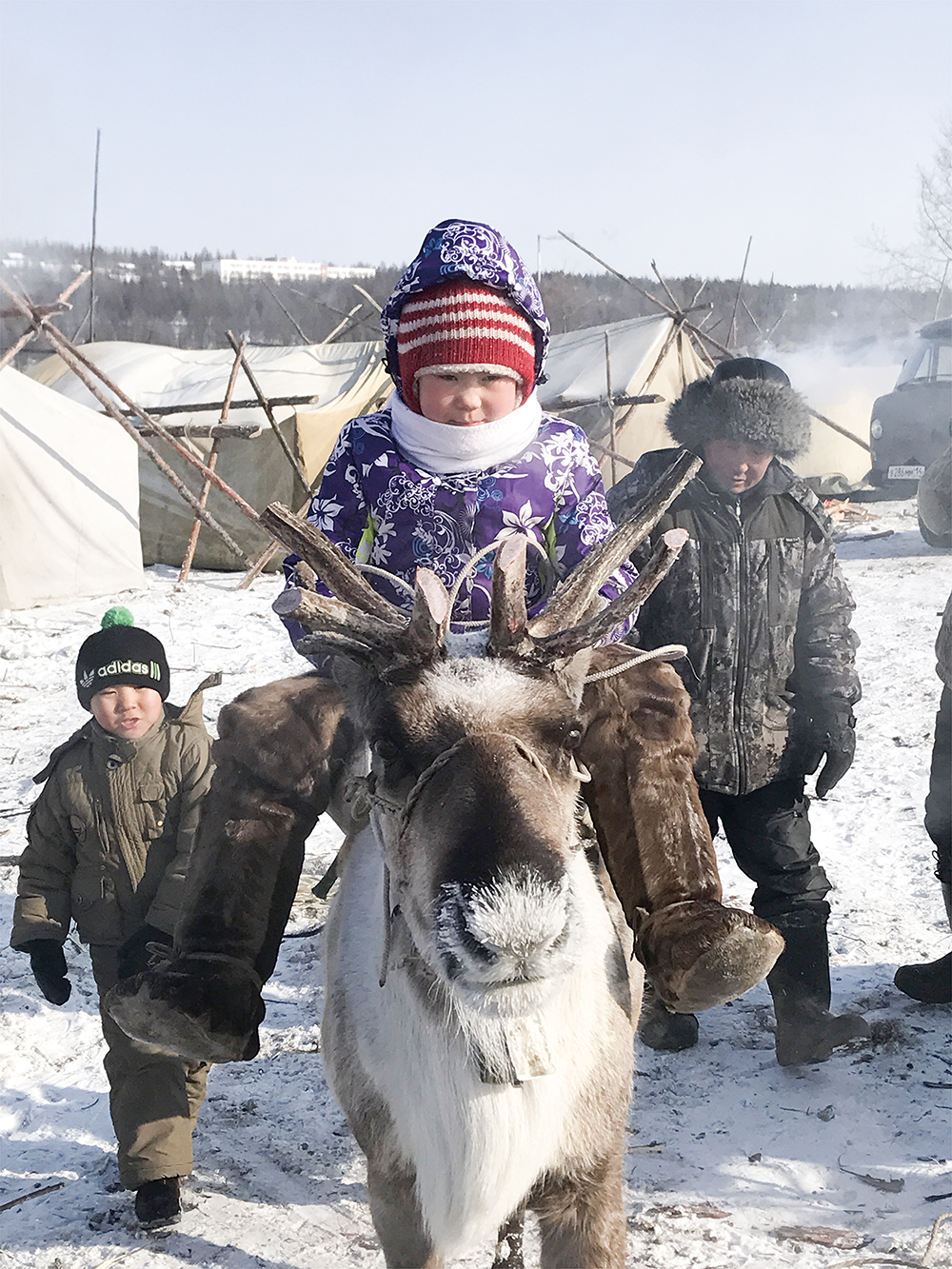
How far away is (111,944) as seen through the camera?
3408 mm

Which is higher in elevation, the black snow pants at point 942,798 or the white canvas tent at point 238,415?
the white canvas tent at point 238,415

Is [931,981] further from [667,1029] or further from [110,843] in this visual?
[110,843]

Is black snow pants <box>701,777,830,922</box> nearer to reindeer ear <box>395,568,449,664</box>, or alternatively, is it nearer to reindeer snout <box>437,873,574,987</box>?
reindeer ear <box>395,568,449,664</box>

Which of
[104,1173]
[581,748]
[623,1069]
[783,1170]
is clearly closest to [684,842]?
[581,748]

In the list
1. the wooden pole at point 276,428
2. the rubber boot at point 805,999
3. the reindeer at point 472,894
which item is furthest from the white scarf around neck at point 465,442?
the wooden pole at point 276,428

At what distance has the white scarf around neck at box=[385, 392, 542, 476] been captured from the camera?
266cm

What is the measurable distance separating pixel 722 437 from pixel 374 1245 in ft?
8.76

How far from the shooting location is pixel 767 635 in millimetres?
3770

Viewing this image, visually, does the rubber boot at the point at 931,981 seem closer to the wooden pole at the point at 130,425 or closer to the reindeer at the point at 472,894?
the reindeer at the point at 472,894

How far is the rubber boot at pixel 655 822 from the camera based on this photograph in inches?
88.3

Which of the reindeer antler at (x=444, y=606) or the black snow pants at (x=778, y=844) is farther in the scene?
the black snow pants at (x=778, y=844)

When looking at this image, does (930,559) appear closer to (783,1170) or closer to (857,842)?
(857,842)

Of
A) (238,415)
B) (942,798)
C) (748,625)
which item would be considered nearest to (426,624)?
(748,625)

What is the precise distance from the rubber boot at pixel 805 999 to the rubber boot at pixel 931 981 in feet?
1.32
